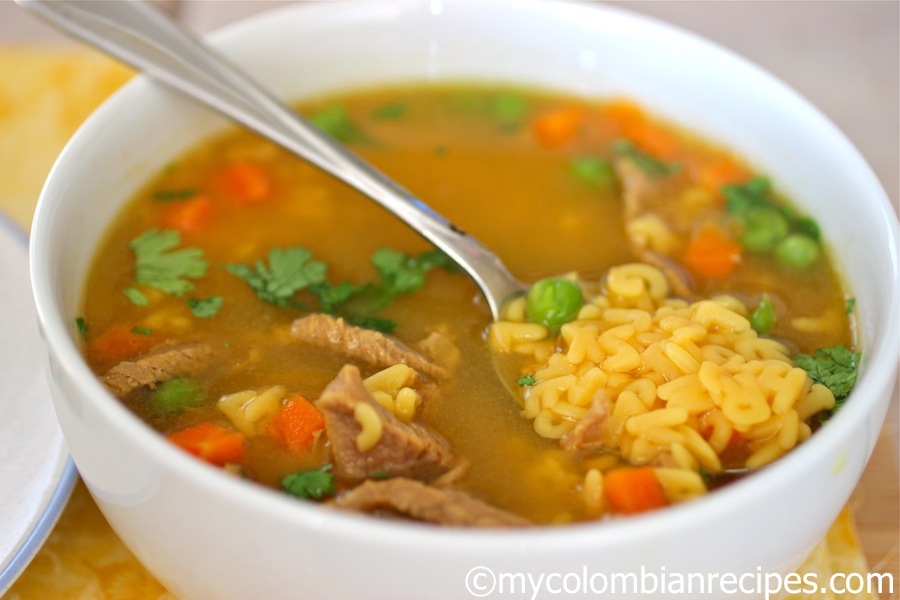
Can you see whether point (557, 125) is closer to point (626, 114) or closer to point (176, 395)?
point (626, 114)

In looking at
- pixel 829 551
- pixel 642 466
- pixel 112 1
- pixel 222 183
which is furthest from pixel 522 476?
pixel 112 1

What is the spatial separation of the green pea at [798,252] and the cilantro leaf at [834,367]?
0.34 metres

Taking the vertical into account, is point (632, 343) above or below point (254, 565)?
above

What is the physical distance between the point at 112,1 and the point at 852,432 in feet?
7.44

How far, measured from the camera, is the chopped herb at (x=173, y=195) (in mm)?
2859

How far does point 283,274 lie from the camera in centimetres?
265

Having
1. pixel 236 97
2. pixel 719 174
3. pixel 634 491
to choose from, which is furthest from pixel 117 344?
pixel 719 174

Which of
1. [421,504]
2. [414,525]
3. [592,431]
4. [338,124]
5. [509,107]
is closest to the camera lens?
[414,525]

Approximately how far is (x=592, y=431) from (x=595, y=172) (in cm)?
115

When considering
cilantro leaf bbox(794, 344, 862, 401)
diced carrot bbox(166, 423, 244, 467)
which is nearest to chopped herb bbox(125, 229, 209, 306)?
diced carrot bbox(166, 423, 244, 467)

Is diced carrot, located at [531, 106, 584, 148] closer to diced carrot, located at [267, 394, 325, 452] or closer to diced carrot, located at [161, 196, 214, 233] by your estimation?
diced carrot, located at [161, 196, 214, 233]

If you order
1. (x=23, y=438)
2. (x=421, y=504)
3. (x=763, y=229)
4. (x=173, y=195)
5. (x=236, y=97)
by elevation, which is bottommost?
(x=23, y=438)

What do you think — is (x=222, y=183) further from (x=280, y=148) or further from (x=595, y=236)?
(x=595, y=236)

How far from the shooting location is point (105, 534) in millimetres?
2287
